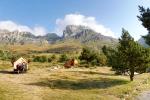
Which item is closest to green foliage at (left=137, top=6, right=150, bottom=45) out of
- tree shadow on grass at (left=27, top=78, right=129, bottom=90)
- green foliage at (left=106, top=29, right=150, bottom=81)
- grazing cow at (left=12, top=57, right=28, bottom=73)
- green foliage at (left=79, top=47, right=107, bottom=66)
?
tree shadow on grass at (left=27, top=78, right=129, bottom=90)

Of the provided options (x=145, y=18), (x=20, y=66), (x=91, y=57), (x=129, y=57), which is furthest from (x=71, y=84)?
(x=91, y=57)

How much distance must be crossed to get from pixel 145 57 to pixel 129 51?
3506mm

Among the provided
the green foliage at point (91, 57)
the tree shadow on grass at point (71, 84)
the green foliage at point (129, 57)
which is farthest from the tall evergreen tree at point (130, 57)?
the green foliage at point (91, 57)

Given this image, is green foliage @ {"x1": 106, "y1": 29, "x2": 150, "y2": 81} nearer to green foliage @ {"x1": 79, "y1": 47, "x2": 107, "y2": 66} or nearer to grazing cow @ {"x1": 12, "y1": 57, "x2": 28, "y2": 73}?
grazing cow @ {"x1": 12, "y1": 57, "x2": 28, "y2": 73}

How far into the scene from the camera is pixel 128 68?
64.6m

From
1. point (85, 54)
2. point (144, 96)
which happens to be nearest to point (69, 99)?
point (144, 96)

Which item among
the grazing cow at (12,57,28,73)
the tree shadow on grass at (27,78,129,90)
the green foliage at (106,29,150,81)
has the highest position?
the green foliage at (106,29,150,81)

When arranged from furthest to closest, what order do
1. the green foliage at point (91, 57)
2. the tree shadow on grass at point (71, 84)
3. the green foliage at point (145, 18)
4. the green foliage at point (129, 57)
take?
the green foliage at point (91, 57), the green foliage at point (129, 57), the tree shadow on grass at point (71, 84), the green foliage at point (145, 18)

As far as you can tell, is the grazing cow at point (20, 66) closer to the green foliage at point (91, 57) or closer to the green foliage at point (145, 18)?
the green foliage at point (145, 18)

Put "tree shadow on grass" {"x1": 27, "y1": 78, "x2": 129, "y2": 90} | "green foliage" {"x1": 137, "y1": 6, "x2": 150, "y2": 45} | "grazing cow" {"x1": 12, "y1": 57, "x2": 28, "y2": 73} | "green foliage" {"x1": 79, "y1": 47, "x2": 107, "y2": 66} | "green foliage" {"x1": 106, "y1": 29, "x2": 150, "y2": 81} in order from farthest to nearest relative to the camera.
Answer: "green foliage" {"x1": 79, "y1": 47, "x2": 107, "y2": 66} → "grazing cow" {"x1": 12, "y1": 57, "x2": 28, "y2": 73} → "green foliage" {"x1": 106, "y1": 29, "x2": 150, "y2": 81} → "tree shadow on grass" {"x1": 27, "y1": 78, "x2": 129, "y2": 90} → "green foliage" {"x1": 137, "y1": 6, "x2": 150, "y2": 45}

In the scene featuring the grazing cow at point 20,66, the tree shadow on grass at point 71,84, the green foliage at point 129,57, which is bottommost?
the tree shadow on grass at point 71,84

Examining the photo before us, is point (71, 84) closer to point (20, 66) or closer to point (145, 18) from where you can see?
point (20, 66)

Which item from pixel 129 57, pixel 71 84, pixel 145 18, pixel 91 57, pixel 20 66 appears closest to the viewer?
pixel 145 18

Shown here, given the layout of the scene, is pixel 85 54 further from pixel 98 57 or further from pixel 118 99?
pixel 118 99
